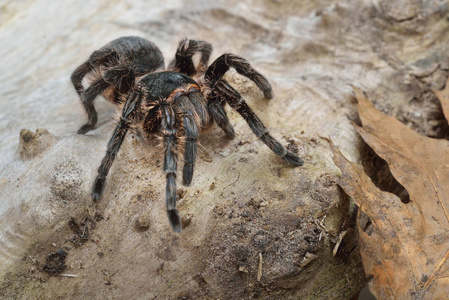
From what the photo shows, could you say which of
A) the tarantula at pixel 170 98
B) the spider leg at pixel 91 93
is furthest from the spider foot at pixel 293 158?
the spider leg at pixel 91 93

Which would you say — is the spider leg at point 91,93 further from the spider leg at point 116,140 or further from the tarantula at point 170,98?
the spider leg at point 116,140

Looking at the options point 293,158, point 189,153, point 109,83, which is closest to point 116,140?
point 189,153

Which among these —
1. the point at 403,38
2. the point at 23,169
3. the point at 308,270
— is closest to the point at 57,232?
the point at 23,169

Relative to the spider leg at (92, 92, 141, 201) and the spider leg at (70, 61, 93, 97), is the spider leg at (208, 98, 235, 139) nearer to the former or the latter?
the spider leg at (92, 92, 141, 201)

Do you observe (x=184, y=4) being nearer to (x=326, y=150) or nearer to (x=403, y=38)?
(x=403, y=38)

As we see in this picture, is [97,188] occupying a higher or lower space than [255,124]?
lower

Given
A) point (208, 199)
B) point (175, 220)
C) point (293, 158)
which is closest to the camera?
point (175, 220)

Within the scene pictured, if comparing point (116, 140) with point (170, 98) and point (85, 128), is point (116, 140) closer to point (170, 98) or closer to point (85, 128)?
point (170, 98)
